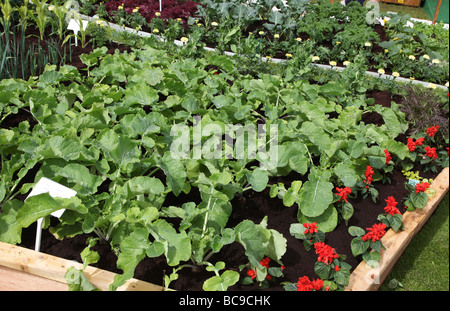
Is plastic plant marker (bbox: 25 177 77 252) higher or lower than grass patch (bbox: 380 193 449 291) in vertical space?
higher

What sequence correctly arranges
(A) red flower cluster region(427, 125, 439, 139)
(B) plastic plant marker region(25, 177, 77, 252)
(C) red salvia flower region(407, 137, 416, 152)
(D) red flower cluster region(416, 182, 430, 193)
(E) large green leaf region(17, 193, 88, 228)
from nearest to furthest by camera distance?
(E) large green leaf region(17, 193, 88, 228)
(B) plastic plant marker region(25, 177, 77, 252)
(D) red flower cluster region(416, 182, 430, 193)
(C) red salvia flower region(407, 137, 416, 152)
(A) red flower cluster region(427, 125, 439, 139)

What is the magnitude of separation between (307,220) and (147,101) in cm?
136

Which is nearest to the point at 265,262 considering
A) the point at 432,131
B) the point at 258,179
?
the point at 258,179

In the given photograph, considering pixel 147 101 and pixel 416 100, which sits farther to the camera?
pixel 416 100

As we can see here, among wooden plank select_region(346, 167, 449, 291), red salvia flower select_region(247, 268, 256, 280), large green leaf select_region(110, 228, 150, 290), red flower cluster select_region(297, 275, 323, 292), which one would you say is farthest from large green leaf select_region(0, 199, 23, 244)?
wooden plank select_region(346, 167, 449, 291)

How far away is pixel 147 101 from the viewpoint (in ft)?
9.82

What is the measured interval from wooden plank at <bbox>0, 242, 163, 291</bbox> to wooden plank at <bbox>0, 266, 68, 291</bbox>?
0.11 feet

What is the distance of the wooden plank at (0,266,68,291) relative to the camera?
7.00 ft

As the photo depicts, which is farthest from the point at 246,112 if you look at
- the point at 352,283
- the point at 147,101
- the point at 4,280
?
the point at 4,280

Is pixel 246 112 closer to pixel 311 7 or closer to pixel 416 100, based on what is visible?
pixel 416 100

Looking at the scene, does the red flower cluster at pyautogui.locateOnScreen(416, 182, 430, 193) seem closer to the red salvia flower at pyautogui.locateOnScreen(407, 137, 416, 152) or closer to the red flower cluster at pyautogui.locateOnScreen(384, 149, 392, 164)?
the red flower cluster at pyautogui.locateOnScreen(384, 149, 392, 164)

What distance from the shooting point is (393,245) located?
254 cm

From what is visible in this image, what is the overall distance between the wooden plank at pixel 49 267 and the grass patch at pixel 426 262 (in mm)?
1510
